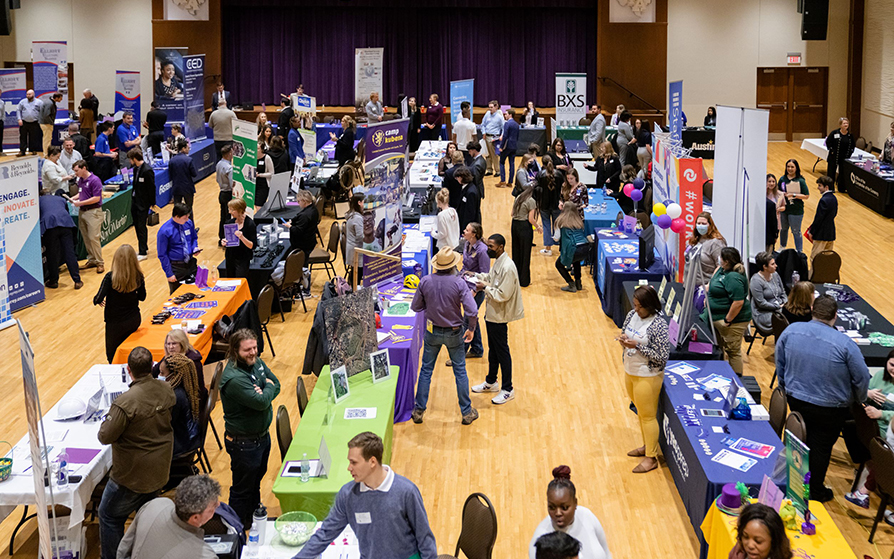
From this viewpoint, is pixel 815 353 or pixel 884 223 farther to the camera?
pixel 884 223

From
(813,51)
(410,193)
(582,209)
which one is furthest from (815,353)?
(813,51)

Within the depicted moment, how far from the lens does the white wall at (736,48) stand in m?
22.8

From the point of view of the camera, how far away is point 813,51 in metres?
22.8

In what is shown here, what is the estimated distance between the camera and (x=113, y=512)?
5238mm

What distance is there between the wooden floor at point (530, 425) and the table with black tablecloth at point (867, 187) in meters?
3.12

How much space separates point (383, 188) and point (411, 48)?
1556 cm

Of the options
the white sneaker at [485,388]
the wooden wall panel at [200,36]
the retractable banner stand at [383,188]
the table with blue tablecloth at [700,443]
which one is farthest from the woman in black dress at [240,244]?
the wooden wall panel at [200,36]

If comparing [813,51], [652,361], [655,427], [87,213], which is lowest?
[655,427]

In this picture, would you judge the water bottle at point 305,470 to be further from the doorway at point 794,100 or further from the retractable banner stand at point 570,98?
the doorway at point 794,100

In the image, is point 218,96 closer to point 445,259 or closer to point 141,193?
point 141,193

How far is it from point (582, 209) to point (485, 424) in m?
4.30

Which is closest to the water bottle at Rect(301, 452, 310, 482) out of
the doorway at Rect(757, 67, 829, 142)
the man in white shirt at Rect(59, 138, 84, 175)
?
the man in white shirt at Rect(59, 138, 84, 175)

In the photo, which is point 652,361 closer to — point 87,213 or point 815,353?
point 815,353

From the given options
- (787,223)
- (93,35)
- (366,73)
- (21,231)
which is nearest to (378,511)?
(21,231)
